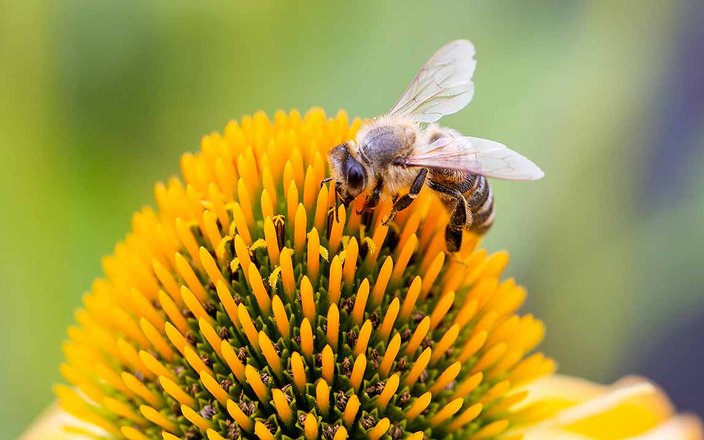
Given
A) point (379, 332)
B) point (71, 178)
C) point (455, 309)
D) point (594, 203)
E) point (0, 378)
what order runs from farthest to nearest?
point (594, 203) → point (71, 178) → point (0, 378) → point (455, 309) → point (379, 332)

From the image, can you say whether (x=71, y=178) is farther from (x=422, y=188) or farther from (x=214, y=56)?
(x=422, y=188)

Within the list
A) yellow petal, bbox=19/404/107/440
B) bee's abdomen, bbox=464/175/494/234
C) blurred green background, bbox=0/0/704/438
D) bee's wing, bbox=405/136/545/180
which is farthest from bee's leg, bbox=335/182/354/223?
blurred green background, bbox=0/0/704/438

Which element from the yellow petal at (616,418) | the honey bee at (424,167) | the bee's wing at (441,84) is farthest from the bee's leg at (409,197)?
the yellow petal at (616,418)

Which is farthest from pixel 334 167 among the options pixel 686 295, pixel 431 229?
pixel 686 295

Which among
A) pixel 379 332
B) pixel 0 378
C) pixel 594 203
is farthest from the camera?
pixel 594 203

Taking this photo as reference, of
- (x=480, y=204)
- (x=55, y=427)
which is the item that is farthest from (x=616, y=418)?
(x=55, y=427)

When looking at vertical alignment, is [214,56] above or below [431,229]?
above

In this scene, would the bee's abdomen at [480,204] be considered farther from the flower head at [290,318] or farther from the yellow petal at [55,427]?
the yellow petal at [55,427]
